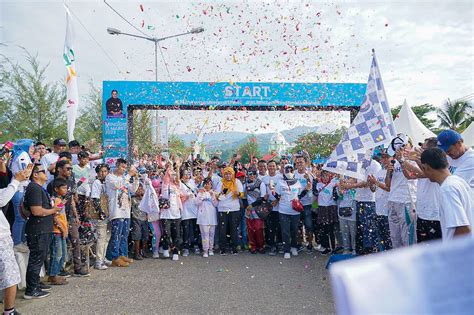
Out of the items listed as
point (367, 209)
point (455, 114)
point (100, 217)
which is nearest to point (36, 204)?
point (100, 217)

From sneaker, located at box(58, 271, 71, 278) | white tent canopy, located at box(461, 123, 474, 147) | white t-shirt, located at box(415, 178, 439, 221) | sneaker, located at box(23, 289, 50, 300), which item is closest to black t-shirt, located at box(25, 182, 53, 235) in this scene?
sneaker, located at box(23, 289, 50, 300)

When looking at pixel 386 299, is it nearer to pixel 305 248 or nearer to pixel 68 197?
pixel 68 197

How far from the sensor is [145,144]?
57.7ft

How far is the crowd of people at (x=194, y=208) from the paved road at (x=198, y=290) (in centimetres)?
42

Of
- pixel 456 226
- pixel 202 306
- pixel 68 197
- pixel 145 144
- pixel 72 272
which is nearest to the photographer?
pixel 456 226

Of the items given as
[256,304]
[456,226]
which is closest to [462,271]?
[456,226]

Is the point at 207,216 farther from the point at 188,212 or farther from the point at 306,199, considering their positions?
the point at 306,199

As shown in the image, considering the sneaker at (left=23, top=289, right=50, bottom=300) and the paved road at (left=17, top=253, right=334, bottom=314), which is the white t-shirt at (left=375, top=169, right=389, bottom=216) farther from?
the sneaker at (left=23, top=289, right=50, bottom=300)

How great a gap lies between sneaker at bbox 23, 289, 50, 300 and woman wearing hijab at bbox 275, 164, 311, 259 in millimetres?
4330

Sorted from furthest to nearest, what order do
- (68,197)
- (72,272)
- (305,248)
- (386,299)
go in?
(305,248)
(72,272)
(68,197)
(386,299)

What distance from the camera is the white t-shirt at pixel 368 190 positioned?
6.62 meters

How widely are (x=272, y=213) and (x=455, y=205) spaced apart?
5695 mm

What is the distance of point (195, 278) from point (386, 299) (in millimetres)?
5657

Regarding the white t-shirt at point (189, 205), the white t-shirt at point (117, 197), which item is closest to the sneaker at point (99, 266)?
the white t-shirt at point (117, 197)
